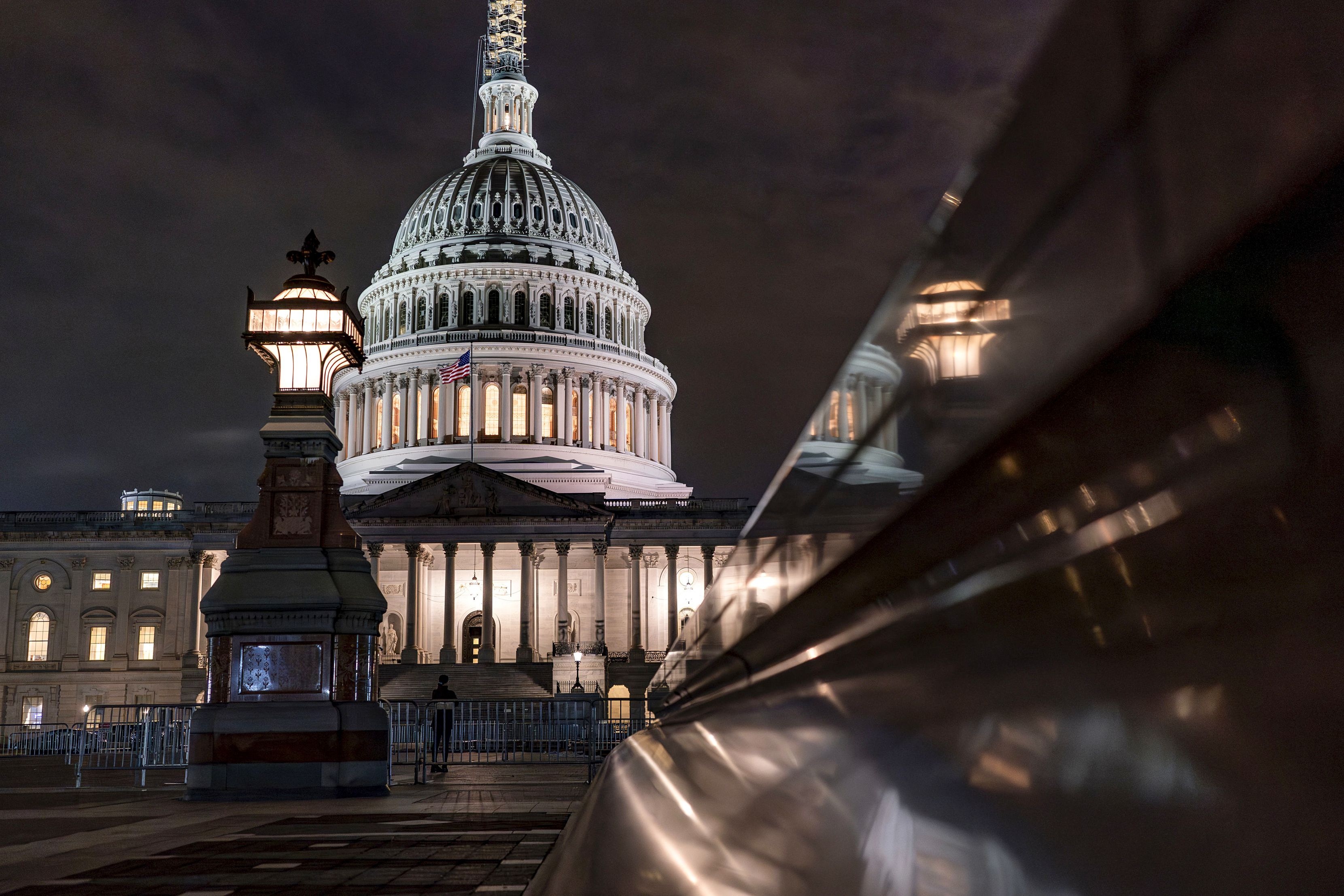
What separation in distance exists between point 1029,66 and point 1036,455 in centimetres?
26

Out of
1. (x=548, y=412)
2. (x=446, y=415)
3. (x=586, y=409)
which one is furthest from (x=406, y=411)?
(x=586, y=409)

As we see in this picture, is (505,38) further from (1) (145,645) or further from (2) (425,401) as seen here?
(1) (145,645)

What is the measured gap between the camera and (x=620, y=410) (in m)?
80.9

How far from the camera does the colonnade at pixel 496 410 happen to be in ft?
250

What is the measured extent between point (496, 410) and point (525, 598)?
2021cm

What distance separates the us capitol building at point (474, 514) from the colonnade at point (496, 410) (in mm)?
148

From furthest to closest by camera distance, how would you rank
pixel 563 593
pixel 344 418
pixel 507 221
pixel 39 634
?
pixel 507 221 < pixel 344 418 < pixel 39 634 < pixel 563 593

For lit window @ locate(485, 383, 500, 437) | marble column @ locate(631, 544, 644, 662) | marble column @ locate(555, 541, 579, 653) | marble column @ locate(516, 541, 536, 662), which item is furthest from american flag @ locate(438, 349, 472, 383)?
marble column @ locate(631, 544, 644, 662)

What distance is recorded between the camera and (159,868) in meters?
6.19

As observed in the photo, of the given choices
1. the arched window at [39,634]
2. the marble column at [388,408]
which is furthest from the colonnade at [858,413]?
→ the marble column at [388,408]

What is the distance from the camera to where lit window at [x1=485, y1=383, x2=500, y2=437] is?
76562mm

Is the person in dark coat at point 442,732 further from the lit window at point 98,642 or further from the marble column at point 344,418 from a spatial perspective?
the marble column at point 344,418

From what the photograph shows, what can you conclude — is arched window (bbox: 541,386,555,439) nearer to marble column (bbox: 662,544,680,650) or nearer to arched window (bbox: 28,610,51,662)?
marble column (bbox: 662,544,680,650)

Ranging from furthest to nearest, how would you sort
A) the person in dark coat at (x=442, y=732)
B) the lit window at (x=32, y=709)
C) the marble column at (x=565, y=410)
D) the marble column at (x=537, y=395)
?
1. the marble column at (x=565, y=410)
2. the marble column at (x=537, y=395)
3. the lit window at (x=32, y=709)
4. the person in dark coat at (x=442, y=732)
